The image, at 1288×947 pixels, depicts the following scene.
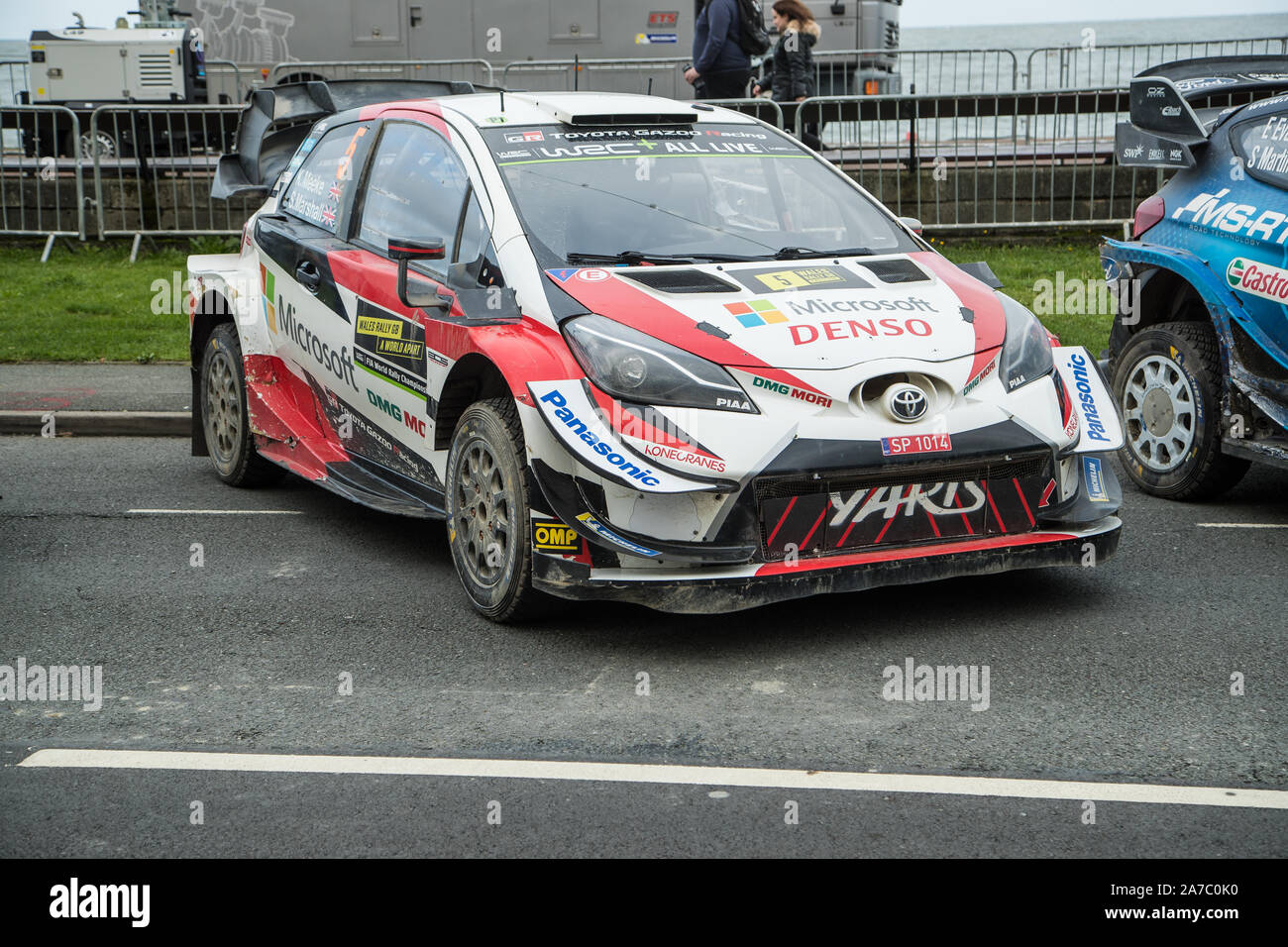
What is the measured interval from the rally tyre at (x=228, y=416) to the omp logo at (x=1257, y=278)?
4.56 metres

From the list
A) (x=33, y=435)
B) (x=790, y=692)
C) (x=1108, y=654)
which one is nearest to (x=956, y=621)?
(x=1108, y=654)

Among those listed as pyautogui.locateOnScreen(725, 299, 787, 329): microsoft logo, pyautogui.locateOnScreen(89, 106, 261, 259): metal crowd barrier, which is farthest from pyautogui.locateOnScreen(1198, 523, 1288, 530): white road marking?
pyautogui.locateOnScreen(89, 106, 261, 259): metal crowd barrier

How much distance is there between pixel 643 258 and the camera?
5.68m

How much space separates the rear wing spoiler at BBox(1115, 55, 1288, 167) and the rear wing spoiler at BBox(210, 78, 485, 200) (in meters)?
3.48

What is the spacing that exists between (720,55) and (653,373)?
1062 cm

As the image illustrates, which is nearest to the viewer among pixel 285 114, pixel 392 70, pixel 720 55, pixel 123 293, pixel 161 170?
pixel 285 114

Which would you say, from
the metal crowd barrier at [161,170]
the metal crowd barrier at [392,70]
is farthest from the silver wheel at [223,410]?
the metal crowd barrier at [392,70]

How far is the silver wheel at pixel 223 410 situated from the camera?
770 centimetres

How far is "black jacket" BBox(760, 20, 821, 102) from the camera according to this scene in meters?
15.0

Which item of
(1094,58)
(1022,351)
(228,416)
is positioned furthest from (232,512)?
(1094,58)

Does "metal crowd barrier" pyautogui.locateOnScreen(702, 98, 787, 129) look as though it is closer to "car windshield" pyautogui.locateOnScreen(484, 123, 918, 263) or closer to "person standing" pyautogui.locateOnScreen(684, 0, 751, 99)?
"person standing" pyautogui.locateOnScreen(684, 0, 751, 99)

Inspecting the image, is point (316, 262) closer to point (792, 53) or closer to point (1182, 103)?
point (1182, 103)
